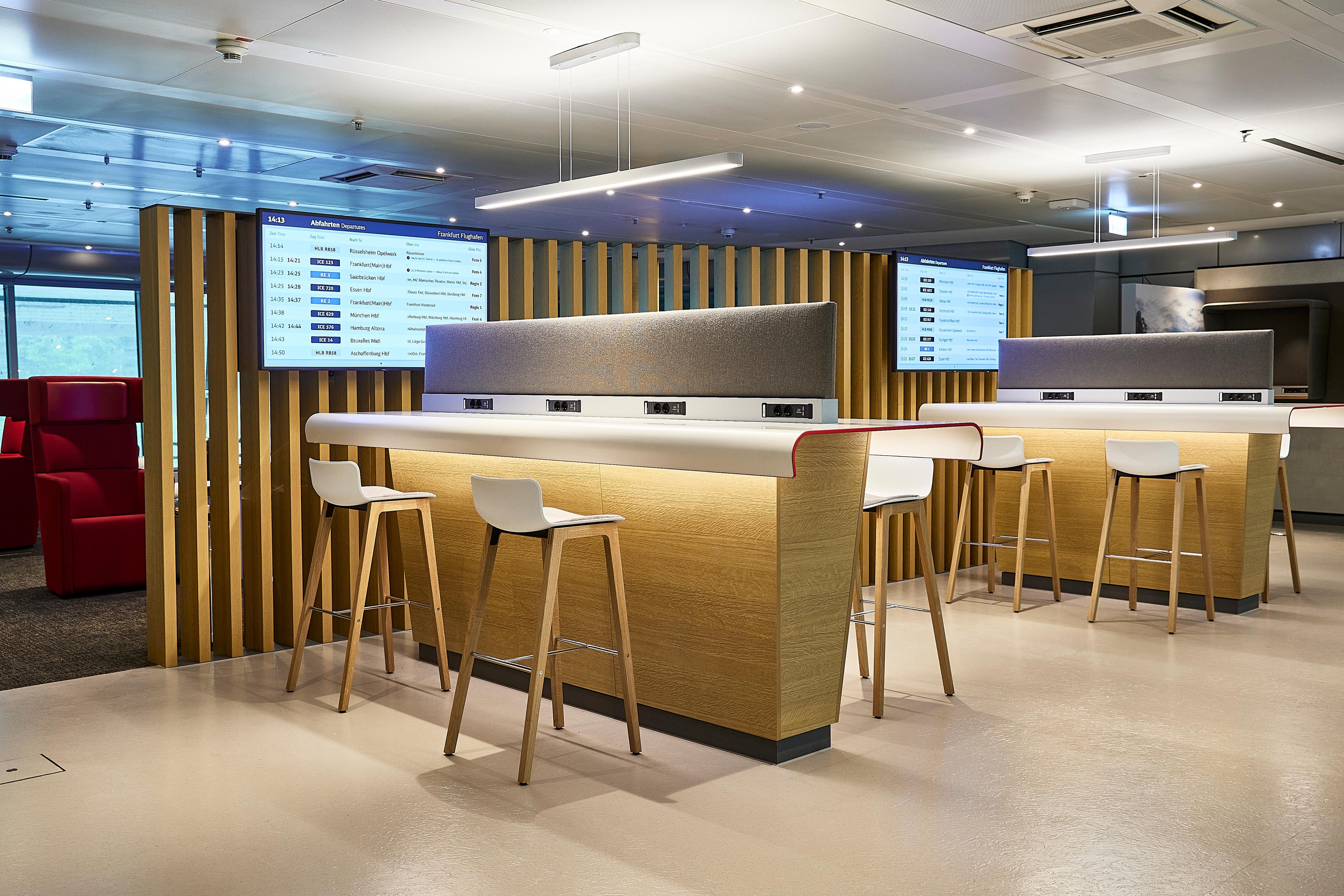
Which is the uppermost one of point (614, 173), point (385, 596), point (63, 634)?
point (614, 173)

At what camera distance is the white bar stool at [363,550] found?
173 inches

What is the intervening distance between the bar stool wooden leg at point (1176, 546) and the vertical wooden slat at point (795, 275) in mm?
2361

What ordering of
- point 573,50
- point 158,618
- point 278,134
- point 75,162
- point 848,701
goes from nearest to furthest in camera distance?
point 848,701 < point 158,618 < point 573,50 < point 278,134 < point 75,162

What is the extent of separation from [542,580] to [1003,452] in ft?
11.7

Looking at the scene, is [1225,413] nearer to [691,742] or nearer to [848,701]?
[848,701]

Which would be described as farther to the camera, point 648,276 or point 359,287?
point 648,276

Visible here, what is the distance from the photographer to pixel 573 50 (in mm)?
5520

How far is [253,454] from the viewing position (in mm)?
5312

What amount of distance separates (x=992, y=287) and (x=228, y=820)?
6.38 m

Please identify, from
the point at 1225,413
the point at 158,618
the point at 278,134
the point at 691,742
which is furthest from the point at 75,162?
the point at 1225,413

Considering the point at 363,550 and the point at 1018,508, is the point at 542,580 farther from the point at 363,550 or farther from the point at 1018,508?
the point at 1018,508

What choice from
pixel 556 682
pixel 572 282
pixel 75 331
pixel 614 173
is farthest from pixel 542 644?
pixel 75 331

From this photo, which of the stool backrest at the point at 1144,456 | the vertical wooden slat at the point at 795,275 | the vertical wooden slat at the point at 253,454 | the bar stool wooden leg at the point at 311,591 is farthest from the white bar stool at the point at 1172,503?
the vertical wooden slat at the point at 253,454

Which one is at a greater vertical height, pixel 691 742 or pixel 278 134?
pixel 278 134
